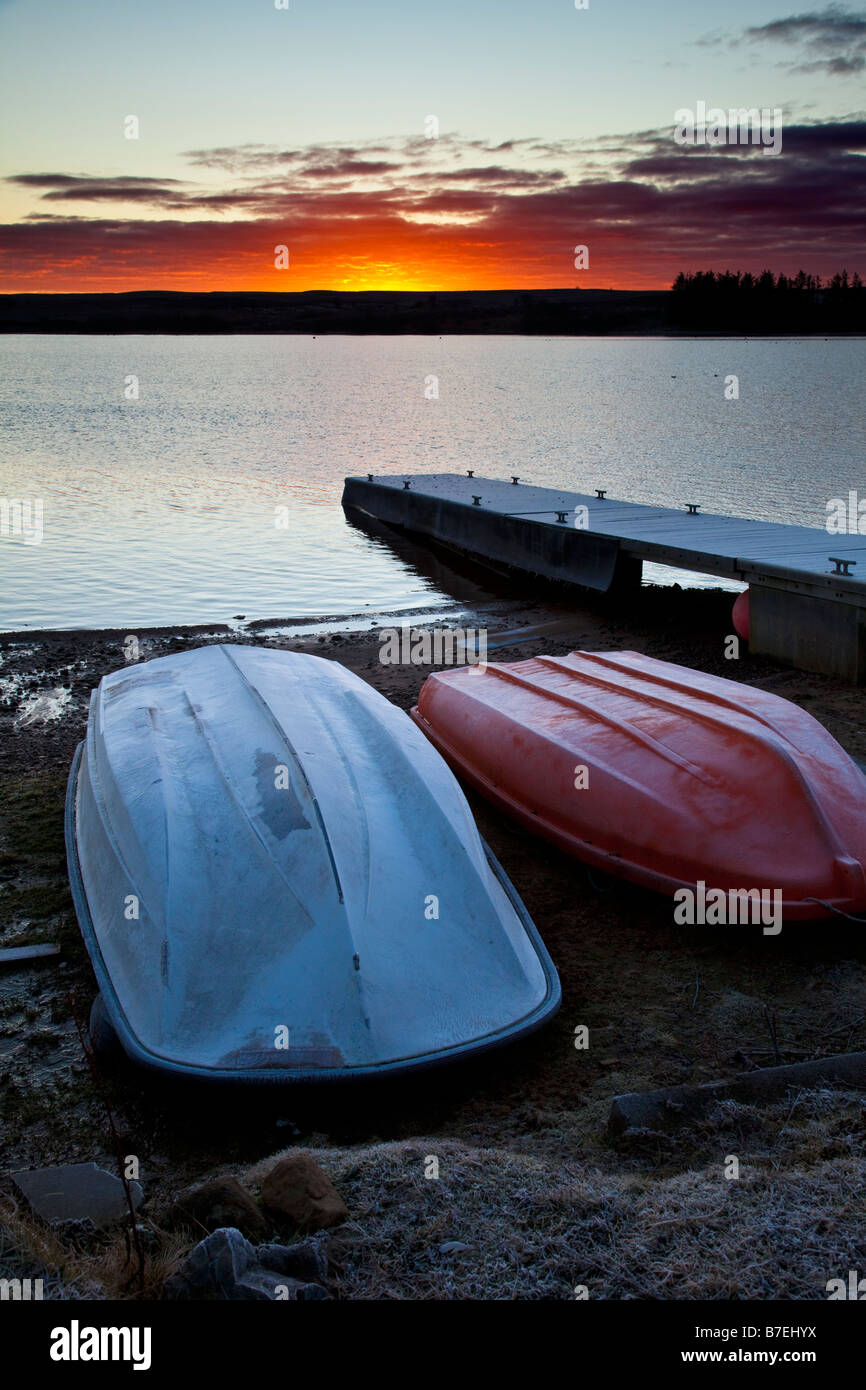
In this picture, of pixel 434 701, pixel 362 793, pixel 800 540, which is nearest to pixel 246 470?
pixel 800 540

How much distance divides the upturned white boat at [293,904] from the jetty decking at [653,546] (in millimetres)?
5088

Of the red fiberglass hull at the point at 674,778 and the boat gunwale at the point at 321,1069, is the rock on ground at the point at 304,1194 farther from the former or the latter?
the red fiberglass hull at the point at 674,778

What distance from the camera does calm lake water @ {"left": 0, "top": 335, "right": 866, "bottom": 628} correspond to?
53.3ft

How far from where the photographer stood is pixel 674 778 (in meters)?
5.85

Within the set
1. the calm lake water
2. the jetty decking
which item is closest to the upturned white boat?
the jetty decking

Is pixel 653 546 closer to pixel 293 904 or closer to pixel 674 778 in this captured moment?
pixel 674 778

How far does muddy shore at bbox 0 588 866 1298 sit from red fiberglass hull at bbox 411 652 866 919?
0.31 meters

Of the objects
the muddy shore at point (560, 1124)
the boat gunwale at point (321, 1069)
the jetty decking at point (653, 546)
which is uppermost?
the jetty decking at point (653, 546)

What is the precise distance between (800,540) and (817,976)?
7.65 meters

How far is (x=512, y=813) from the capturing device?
6.82 meters

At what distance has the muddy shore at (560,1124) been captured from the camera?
9.45 ft

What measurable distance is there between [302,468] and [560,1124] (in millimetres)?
28825

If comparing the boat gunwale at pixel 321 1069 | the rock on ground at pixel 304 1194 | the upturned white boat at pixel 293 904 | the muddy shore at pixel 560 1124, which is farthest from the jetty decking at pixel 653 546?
the rock on ground at pixel 304 1194

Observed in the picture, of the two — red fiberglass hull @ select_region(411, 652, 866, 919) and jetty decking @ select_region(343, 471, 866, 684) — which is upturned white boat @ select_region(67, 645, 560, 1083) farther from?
jetty decking @ select_region(343, 471, 866, 684)
